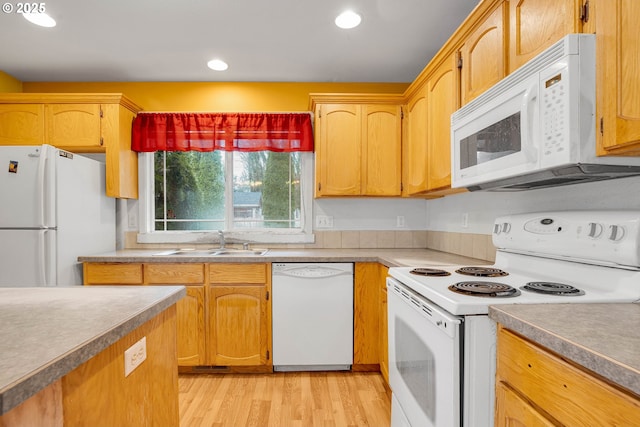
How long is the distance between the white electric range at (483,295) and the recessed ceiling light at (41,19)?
2.66 metres

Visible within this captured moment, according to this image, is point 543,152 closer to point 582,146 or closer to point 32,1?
point 582,146

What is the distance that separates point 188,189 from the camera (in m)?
3.04

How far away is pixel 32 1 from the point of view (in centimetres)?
193

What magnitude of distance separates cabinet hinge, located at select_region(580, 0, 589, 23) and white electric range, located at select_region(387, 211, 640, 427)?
0.63 m

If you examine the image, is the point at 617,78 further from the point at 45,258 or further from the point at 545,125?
the point at 45,258

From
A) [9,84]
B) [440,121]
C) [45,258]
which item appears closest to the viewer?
[440,121]

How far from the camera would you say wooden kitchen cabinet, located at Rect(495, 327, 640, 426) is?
1.99 feet

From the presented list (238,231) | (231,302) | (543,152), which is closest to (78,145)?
(238,231)

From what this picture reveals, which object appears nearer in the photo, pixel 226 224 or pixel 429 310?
pixel 429 310

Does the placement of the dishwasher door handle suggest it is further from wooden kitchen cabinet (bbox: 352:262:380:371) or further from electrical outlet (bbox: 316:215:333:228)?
electrical outlet (bbox: 316:215:333:228)

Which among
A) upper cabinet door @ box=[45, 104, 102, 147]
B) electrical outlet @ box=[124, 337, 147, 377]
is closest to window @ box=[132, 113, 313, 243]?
upper cabinet door @ box=[45, 104, 102, 147]

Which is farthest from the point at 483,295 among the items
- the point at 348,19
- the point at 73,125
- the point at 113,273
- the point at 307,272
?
the point at 73,125

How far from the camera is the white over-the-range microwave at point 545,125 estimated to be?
3.22 feet

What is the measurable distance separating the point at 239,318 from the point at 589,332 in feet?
6.74
